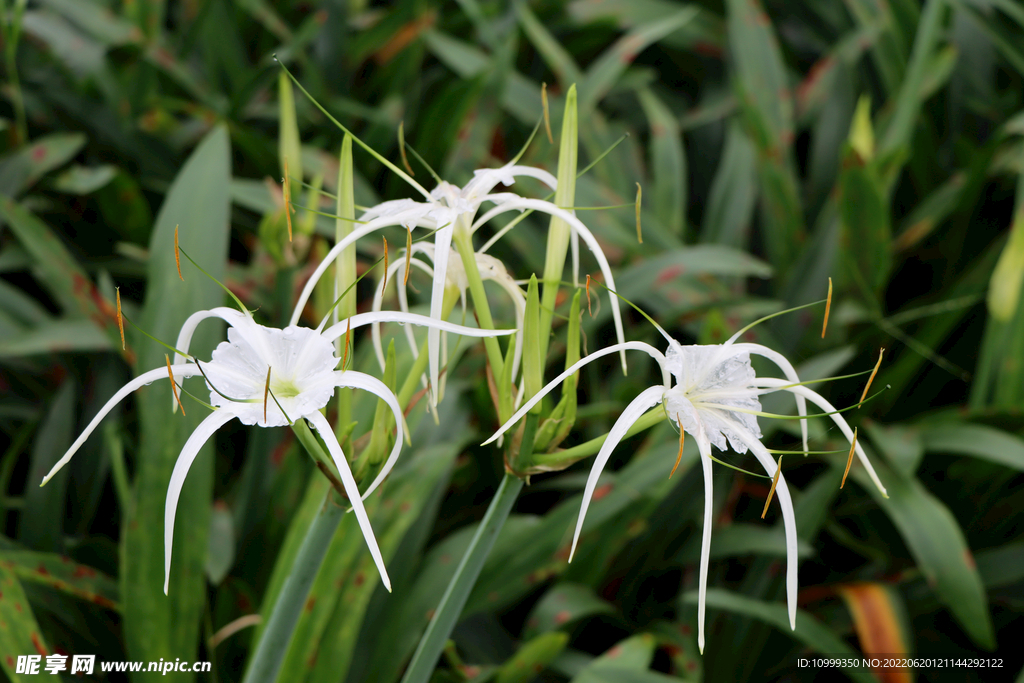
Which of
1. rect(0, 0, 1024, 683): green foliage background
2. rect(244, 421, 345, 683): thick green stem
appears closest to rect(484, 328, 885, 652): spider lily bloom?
rect(244, 421, 345, 683): thick green stem

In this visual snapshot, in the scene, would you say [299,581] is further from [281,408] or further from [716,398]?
[716,398]

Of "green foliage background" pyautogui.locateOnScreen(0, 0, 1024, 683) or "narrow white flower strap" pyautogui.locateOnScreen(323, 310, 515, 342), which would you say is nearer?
"narrow white flower strap" pyautogui.locateOnScreen(323, 310, 515, 342)

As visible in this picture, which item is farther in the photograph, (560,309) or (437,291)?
(560,309)

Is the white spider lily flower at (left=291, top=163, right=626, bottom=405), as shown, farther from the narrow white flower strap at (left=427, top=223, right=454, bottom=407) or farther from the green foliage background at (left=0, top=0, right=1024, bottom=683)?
the green foliage background at (left=0, top=0, right=1024, bottom=683)

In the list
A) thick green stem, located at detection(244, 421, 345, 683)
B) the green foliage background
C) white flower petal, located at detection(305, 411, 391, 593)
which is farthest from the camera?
the green foliage background

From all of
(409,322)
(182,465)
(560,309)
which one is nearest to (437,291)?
(409,322)

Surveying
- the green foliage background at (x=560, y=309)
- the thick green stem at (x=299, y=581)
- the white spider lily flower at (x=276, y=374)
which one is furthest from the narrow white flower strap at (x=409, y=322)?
the green foliage background at (x=560, y=309)

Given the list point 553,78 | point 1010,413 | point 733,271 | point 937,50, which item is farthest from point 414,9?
point 1010,413

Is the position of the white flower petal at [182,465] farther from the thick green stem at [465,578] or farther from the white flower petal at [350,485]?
the thick green stem at [465,578]
